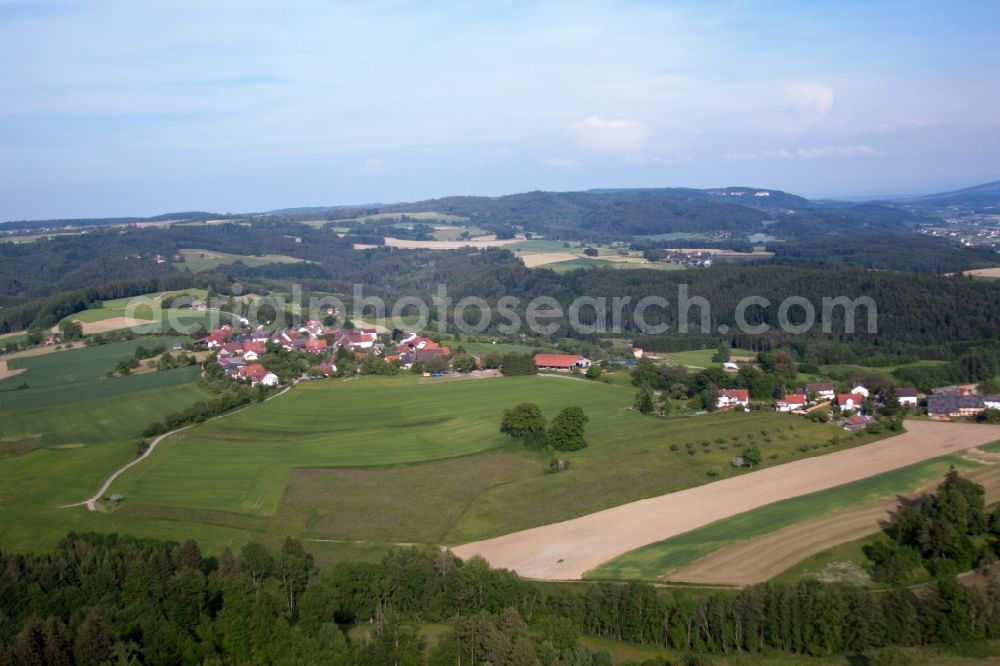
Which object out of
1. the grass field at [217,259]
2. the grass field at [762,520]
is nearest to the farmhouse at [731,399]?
the grass field at [762,520]

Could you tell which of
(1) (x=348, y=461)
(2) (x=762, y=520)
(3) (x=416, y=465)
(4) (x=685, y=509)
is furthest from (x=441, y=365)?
(2) (x=762, y=520)

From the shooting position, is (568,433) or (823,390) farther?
(823,390)

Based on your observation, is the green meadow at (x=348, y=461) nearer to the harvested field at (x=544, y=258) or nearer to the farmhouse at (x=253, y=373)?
the farmhouse at (x=253, y=373)

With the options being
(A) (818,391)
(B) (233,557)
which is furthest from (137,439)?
(A) (818,391)

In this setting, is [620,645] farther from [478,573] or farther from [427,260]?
[427,260]

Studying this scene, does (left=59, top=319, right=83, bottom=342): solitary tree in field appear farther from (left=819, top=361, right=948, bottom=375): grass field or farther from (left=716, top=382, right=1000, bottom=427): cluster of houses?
(left=819, top=361, right=948, bottom=375): grass field

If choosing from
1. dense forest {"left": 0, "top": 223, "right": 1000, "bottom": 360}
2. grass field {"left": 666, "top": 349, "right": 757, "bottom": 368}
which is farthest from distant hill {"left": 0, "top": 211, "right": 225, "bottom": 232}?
grass field {"left": 666, "top": 349, "right": 757, "bottom": 368}

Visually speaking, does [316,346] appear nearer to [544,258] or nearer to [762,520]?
[762,520]
